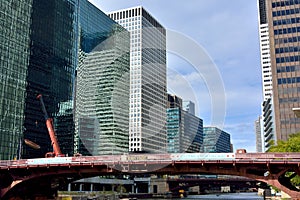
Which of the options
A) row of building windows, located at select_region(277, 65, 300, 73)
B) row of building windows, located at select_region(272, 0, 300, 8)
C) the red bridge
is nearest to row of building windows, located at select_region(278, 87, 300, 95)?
row of building windows, located at select_region(277, 65, 300, 73)

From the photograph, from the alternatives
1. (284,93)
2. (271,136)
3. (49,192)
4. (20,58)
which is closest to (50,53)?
(20,58)

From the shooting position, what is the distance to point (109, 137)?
17000cm

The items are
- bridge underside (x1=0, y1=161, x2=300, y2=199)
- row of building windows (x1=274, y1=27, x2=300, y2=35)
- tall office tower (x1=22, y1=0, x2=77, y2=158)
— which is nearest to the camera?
bridge underside (x1=0, y1=161, x2=300, y2=199)

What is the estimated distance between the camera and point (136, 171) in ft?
218

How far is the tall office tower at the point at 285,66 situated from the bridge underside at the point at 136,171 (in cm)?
7894

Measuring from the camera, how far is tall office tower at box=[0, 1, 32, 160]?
13825cm

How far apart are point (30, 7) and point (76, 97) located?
174 feet

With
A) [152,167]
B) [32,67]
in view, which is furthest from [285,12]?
[32,67]

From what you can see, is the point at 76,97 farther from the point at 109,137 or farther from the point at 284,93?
the point at 284,93

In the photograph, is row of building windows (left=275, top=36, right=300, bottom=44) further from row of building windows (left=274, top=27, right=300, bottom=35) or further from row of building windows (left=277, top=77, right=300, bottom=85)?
row of building windows (left=277, top=77, right=300, bottom=85)

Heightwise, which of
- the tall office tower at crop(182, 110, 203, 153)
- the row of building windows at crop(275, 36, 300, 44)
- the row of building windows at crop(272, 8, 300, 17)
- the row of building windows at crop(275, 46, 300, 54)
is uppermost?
the row of building windows at crop(272, 8, 300, 17)

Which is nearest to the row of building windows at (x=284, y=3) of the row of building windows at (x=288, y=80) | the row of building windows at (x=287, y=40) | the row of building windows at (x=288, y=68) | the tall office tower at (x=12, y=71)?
the row of building windows at (x=287, y=40)

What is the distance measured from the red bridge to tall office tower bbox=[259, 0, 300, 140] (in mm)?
76960

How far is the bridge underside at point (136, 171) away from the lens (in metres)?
59.7
